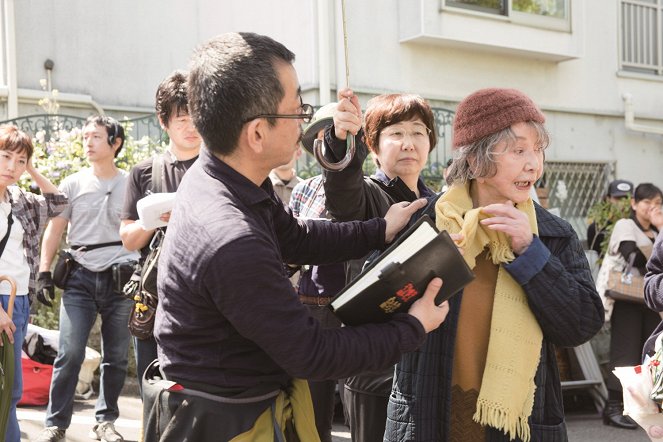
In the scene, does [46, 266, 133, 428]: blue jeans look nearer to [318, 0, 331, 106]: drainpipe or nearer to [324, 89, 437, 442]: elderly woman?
[324, 89, 437, 442]: elderly woman

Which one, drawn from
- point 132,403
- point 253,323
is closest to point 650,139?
point 132,403

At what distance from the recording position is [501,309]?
2473mm

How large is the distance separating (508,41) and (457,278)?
915 centimetres

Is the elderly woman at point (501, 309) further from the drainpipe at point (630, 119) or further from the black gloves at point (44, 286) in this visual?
the drainpipe at point (630, 119)

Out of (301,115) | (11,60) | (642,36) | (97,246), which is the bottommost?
(97,246)

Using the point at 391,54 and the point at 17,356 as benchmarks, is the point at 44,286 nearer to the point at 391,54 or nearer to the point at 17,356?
the point at 17,356

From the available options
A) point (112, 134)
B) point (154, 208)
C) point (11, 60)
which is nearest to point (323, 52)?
point (11, 60)

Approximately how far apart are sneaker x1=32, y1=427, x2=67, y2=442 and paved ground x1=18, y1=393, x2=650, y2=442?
1.06 ft

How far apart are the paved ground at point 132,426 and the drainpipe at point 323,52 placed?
4412 mm

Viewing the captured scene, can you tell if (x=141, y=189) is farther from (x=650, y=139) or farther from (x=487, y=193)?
(x=650, y=139)

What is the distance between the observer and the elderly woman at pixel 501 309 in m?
2.42

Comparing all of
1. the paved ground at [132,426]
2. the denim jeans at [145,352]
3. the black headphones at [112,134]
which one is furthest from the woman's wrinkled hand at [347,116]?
the paved ground at [132,426]

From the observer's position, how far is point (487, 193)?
2709 mm

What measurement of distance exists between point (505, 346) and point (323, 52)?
763 cm
